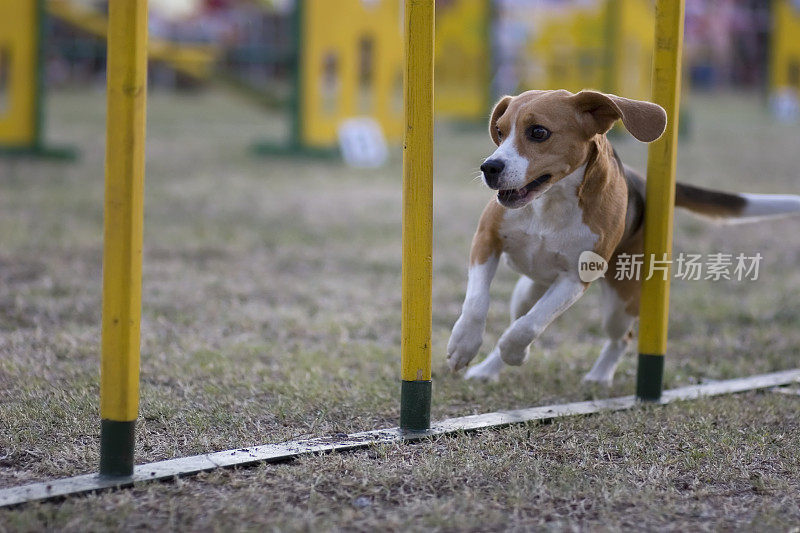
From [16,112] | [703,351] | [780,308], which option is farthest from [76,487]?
[16,112]

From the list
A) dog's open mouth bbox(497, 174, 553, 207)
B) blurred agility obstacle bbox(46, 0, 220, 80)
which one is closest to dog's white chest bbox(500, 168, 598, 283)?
dog's open mouth bbox(497, 174, 553, 207)

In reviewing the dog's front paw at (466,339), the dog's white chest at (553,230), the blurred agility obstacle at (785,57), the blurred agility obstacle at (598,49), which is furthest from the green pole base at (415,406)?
the blurred agility obstacle at (785,57)

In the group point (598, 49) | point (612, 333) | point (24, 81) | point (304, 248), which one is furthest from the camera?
point (598, 49)

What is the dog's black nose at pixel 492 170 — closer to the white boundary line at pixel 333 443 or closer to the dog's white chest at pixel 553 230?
the dog's white chest at pixel 553 230

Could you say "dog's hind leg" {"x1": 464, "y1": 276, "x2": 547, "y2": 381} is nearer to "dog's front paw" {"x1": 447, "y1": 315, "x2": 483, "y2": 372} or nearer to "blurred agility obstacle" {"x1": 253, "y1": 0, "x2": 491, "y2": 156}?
"dog's front paw" {"x1": 447, "y1": 315, "x2": 483, "y2": 372}

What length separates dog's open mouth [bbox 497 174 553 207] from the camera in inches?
112

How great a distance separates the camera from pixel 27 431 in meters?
2.77

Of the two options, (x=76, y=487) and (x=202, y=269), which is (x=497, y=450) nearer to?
(x=76, y=487)

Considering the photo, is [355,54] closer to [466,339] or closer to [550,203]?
[550,203]

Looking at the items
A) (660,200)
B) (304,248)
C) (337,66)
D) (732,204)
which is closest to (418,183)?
(660,200)

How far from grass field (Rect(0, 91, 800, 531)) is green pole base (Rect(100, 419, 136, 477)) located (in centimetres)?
9

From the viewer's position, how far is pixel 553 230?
3.01 meters

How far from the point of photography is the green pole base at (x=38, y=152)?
31.5 feet

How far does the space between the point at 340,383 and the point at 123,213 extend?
4.34ft
